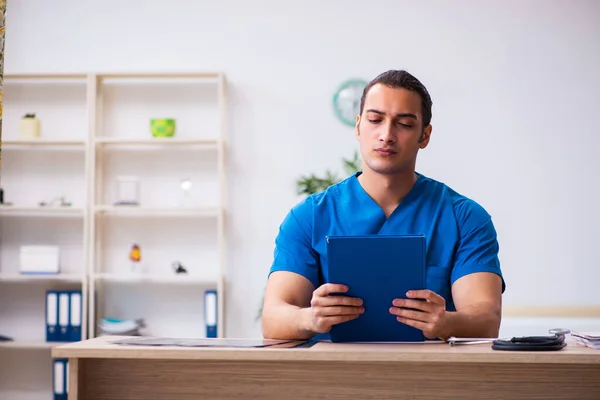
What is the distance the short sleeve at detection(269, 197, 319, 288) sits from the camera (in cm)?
210

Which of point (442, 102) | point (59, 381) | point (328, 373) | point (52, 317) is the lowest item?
point (59, 381)

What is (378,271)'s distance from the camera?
167 centimetres

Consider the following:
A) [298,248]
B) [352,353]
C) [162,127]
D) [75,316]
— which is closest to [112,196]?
[162,127]

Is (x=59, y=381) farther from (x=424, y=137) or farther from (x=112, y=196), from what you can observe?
(x=424, y=137)

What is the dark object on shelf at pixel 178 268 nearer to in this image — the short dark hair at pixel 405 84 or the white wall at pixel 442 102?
the white wall at pixel 442 102

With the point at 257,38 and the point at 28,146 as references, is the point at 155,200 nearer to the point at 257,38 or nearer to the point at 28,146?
the point at 28,146

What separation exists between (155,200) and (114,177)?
283mm

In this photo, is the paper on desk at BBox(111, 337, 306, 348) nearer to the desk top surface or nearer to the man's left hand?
the desk top surface

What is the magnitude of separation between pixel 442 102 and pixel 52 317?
2510 millimetres

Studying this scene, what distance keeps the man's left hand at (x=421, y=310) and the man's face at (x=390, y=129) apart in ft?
1.53

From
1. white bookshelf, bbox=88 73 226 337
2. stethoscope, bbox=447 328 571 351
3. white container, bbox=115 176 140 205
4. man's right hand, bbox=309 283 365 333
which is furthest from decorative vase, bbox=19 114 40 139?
stethoscope, bbox=447 328 571 351

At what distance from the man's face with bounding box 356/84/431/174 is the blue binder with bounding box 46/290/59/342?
2.85 metres

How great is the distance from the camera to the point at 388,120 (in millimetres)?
2047

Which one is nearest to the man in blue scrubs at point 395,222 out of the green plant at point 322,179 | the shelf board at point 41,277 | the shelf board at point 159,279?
the green plant at point 322,179
